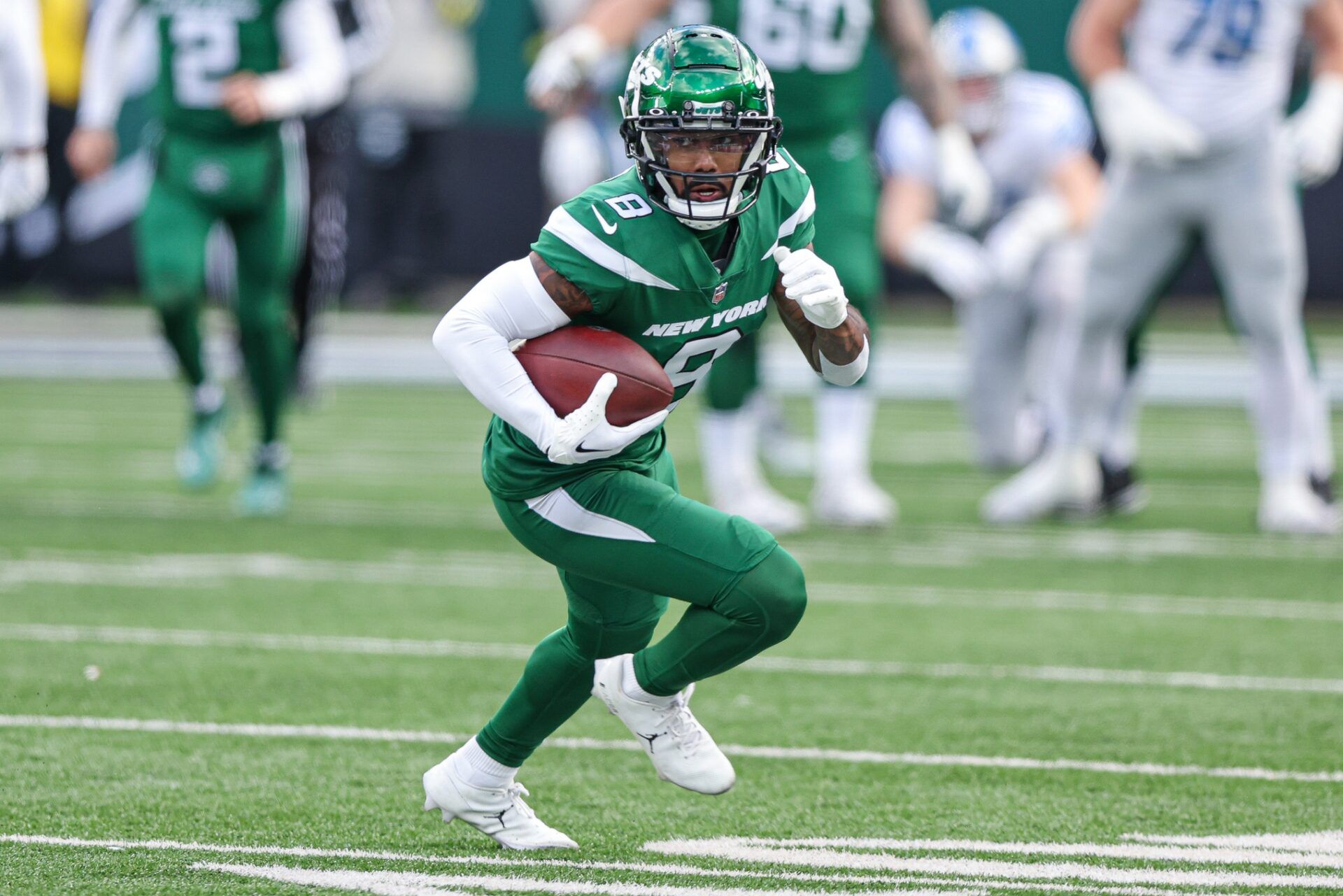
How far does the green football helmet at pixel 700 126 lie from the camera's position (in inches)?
131

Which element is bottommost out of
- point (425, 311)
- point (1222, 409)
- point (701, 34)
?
point (425, 311)

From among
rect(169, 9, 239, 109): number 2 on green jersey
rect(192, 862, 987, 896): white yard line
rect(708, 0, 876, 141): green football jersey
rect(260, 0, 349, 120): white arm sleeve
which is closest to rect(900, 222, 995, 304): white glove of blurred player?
rect(708, 0, 876, 141): green football jersey

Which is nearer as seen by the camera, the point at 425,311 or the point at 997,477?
the point at 997,477

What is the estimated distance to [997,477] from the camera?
9.34 m

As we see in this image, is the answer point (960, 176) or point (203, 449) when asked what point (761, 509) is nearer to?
point (960, 176)

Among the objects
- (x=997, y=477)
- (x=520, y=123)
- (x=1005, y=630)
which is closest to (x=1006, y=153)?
(x=997, y=477)

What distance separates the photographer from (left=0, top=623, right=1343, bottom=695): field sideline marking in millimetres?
4715

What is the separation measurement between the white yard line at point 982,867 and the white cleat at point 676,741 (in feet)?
0.31

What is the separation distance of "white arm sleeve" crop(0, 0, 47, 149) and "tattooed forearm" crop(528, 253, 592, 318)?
4497 millimetres

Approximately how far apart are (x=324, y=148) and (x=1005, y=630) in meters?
8.25

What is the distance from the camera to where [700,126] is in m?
3.33

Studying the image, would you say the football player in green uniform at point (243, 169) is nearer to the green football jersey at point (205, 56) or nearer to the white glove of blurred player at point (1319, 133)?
the green football jersey at point (205, 56)

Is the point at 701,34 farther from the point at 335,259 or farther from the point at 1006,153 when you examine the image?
the point at 335,259

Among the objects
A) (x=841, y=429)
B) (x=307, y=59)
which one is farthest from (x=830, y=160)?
(x=307, y=59)
